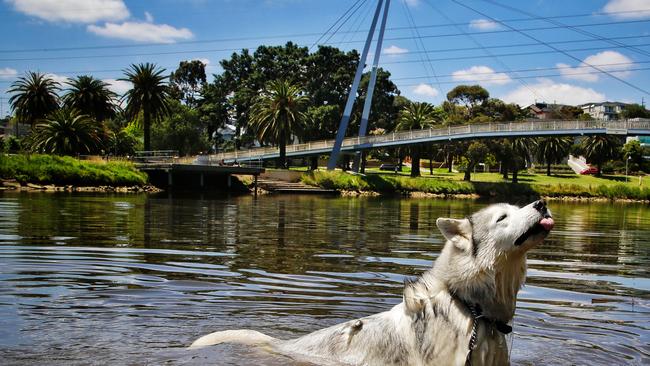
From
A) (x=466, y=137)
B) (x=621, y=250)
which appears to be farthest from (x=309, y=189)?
(x=621, y=250)

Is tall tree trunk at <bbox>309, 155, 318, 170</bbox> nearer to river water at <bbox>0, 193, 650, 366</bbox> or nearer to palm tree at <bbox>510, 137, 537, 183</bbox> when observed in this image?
palm tree at <bbox>510, 137, 537, 183</bbox>

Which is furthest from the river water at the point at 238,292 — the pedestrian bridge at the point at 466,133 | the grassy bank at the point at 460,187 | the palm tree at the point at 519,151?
the palm tree at the point at 519,151

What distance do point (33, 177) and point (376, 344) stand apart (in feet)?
195

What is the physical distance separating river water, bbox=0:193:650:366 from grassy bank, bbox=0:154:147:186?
38.6 metres

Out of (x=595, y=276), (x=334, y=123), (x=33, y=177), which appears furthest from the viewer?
(x=334, y=123)

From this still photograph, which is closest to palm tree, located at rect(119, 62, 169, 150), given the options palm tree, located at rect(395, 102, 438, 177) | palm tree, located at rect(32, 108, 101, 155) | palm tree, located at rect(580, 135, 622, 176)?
palm tree, located at rect(32, 108, 101, 155)

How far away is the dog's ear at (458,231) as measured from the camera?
5410mm

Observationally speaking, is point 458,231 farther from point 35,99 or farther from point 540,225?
point 35,99

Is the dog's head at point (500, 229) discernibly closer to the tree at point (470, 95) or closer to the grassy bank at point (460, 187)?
the grassy bank at point (460, 187)

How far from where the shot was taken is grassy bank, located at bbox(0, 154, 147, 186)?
58719 mm

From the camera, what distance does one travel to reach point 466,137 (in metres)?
86.7

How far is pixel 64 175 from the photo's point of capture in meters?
60.8

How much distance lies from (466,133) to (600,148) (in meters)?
42.1

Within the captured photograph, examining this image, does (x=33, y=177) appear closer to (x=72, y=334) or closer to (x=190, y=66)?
(x=72, y=334)
